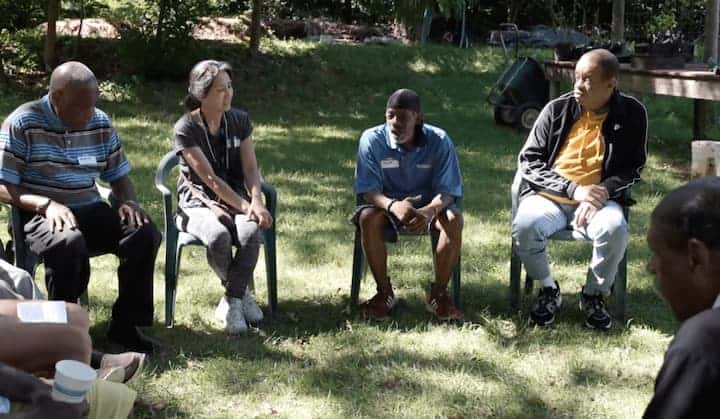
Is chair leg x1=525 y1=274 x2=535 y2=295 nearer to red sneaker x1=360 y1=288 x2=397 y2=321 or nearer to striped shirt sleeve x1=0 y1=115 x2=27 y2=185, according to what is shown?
red sneaker x1=360 y1=288 x2=397 y2=321

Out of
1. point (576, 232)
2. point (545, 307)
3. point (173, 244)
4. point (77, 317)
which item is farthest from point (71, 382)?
point (576, 232)

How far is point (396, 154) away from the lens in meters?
4.96

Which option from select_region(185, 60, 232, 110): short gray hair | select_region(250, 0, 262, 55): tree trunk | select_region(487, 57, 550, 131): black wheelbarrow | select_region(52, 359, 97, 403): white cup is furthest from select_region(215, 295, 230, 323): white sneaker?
select_region(250, 0, 262, 55): tree trunk

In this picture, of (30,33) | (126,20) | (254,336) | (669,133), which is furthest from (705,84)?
(30,33)

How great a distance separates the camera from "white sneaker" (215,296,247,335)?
4.58m

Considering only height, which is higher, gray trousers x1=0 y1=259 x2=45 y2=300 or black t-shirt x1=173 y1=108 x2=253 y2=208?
black t-shirt x1=173 y1=108 x2=253 y2=208

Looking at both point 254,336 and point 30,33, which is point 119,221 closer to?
point 254,336

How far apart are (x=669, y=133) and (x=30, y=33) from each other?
27.4 ft

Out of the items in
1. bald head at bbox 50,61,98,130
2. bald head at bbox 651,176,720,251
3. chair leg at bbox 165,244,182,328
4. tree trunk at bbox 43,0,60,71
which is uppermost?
tree trunk at bbox 43,0,60,71

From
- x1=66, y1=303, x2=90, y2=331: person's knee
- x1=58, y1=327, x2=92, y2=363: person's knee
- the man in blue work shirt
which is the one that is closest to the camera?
x1=58, y1=327, x2=92, y2=363: person's knee

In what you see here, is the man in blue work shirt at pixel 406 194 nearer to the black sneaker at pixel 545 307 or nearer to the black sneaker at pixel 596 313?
the black sneaker at pixel 545 307

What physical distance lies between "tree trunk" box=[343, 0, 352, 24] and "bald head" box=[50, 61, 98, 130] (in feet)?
45.0

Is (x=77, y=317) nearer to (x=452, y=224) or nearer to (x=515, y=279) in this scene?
(x=452, y=224)

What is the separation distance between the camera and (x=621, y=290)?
15.9 feet
